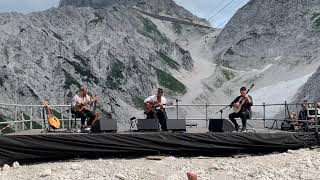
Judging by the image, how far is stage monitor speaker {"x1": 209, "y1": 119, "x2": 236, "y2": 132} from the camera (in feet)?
48.2

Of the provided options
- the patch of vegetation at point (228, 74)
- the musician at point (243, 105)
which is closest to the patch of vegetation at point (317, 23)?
the patch of vegetation at point (228, 74)

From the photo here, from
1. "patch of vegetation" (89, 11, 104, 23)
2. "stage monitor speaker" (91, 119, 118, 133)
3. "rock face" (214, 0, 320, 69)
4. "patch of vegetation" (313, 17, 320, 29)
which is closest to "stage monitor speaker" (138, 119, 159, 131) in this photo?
"stage monitor speaker" (91, 119, 118, 133)

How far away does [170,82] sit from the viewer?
242ft

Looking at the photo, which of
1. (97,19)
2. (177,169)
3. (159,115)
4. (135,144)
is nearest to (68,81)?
(97,19)

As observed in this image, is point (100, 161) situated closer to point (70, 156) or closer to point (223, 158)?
point (70, 156)

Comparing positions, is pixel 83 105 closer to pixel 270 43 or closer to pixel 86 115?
pixel 86 115

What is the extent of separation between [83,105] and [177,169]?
13.2 ft

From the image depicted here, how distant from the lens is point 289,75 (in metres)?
72.5

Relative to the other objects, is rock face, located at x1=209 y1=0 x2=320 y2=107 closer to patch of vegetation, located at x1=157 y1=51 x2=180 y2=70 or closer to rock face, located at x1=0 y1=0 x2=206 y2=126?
patch of vegetation, located at x1=157 y1=51 x2=180 y2=70

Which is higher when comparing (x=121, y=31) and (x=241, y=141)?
(x=121, y=31)

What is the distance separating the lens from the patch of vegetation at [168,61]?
84.1 m

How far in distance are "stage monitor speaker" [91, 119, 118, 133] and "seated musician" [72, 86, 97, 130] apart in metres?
0.79

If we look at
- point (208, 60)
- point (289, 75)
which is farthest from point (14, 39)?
point (208, 60)

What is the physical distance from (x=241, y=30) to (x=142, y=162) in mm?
90115
